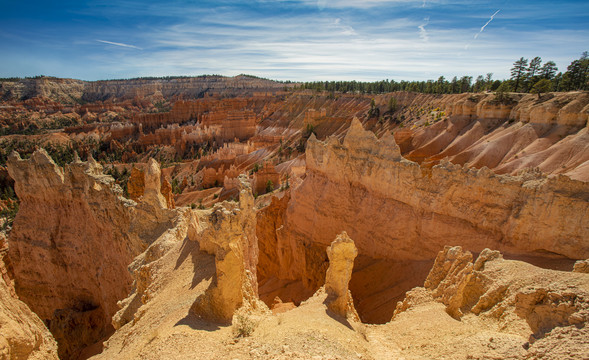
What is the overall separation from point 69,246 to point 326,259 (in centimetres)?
1438

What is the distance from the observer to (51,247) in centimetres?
1705

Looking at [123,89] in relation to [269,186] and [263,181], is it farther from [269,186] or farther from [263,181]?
[269,186]

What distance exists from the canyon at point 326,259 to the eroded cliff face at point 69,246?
0.08m

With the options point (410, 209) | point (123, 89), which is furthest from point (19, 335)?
point (123, 89)

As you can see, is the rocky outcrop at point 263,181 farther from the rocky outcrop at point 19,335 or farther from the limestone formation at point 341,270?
the rocky outcrop at point 19,335

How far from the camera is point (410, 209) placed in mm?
16094

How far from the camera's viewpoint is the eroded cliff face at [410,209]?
40.5ft

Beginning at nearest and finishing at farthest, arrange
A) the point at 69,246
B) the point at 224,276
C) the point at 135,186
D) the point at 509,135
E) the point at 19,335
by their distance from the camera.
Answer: the point at 19,335 → the point at 224,276 → the point at 69,246 → the point at 135,186 → the point at 509,135

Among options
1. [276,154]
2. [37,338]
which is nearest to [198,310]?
[37,338]

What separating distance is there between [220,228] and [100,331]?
12466 mm

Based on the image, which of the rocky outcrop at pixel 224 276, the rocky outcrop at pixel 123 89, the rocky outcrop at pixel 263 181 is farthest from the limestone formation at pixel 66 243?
the rocky outcrop at pixel 123 89

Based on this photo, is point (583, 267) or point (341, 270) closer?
point (583, 267)

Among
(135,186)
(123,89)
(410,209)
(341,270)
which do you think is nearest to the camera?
(341,270)

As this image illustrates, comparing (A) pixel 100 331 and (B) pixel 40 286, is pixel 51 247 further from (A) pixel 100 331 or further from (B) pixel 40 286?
(A) pixel 100 331
